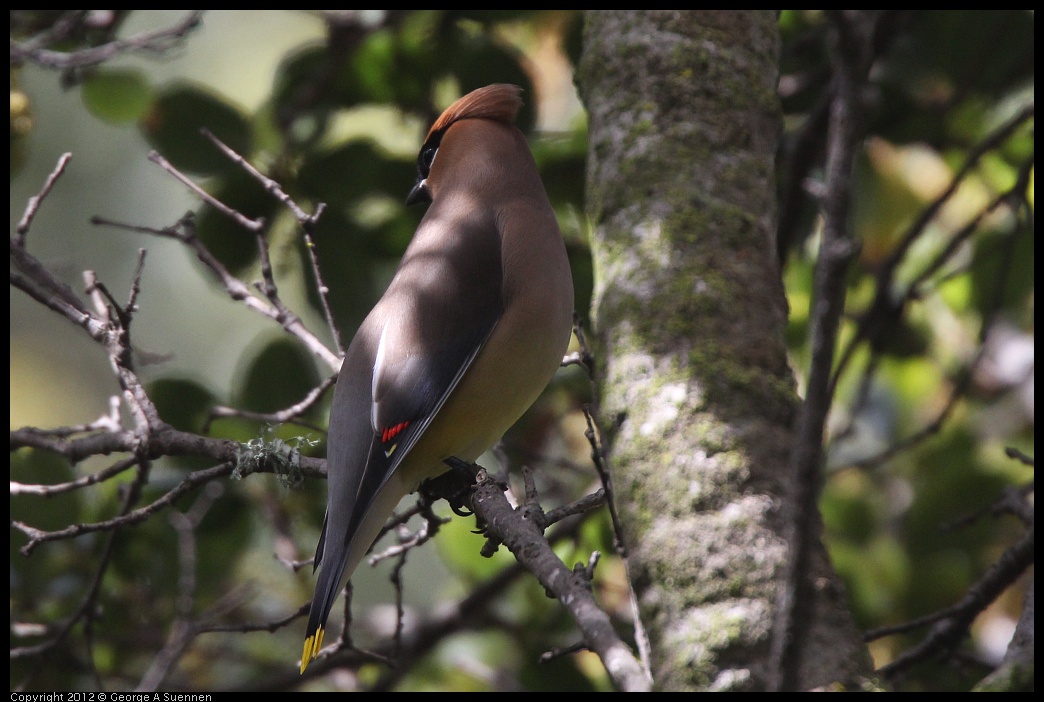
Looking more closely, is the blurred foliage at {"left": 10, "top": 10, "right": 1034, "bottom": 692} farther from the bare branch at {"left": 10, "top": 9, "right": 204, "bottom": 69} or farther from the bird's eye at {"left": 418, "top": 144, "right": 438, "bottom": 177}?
the bird's eye at {"left": 418, "top": 144, "right": 438, "bottom": 177}

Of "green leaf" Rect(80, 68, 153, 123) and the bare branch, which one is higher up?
the bare branch

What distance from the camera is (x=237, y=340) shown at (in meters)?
9.63

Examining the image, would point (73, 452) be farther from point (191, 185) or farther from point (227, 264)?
point (227, 264)

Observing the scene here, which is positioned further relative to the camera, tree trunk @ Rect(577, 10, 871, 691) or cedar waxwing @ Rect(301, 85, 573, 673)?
cedar waxwing @ Rect(301, 85, 573, 673)

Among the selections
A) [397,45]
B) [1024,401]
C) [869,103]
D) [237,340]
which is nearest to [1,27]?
[397,45]

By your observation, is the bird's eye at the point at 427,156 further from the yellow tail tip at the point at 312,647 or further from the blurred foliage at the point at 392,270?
the yellow tail tip at the point at 312,647

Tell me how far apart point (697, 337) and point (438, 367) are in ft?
2.06

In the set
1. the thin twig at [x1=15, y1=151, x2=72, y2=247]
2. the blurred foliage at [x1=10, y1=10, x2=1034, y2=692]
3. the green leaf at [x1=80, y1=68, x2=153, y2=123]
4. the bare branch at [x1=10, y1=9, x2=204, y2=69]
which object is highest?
the bare branch at [x1=10, y1=9, x2=204, y2=69]

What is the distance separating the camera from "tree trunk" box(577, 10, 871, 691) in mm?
1895

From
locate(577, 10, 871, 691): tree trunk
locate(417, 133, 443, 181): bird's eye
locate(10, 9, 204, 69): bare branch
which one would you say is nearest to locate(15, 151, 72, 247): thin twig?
locate(10, 9, 204, 69): bare branch

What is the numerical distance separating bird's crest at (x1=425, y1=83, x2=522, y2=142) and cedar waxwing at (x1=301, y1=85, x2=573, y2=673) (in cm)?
50

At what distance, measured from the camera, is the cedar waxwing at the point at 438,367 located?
2.39 meters

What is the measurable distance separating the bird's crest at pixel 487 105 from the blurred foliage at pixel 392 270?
1.21 feet

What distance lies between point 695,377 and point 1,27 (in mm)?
2394
